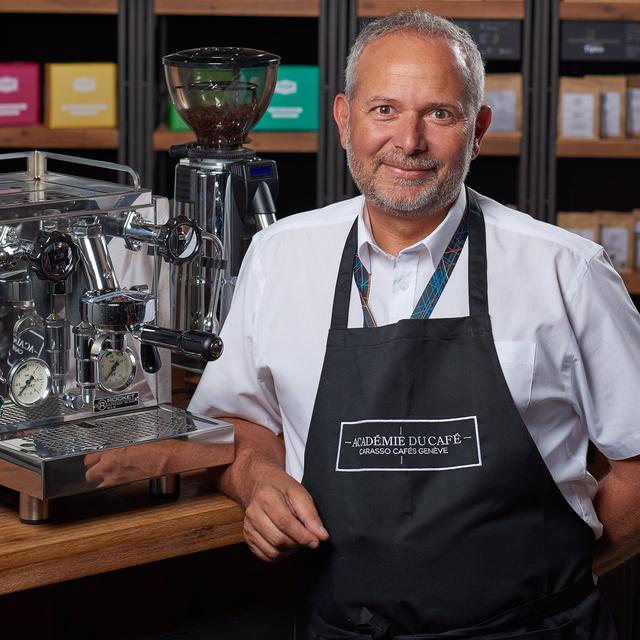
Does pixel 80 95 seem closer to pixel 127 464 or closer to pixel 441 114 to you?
pixel 441 114

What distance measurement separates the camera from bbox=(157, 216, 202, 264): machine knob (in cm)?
162

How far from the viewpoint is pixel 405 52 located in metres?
1.64

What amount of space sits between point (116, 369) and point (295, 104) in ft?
8.29

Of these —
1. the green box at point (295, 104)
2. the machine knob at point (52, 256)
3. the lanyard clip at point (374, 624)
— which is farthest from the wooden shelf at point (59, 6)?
the lanyard clip at point (374, 624)

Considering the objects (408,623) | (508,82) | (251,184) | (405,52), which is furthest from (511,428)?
(508,82)

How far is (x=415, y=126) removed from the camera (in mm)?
1625

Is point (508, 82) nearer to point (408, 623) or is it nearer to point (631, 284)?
point (631, 284)

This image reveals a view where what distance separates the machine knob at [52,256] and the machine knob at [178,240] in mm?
135

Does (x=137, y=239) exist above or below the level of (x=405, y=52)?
below

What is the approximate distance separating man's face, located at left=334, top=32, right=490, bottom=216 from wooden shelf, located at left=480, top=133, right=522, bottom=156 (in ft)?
8.02

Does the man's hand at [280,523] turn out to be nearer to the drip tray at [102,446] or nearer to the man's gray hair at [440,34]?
the drip tray at [102,446]

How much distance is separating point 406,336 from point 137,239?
0.39 m

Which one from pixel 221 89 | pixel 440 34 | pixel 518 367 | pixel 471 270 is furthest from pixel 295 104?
pixel 518 367

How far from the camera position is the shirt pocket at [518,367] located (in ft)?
5.09
